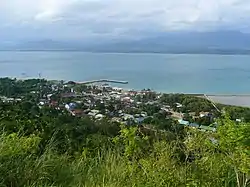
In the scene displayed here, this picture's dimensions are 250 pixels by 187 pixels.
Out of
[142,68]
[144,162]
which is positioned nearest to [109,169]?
[144,162]

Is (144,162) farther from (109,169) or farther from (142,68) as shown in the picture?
(142,68)

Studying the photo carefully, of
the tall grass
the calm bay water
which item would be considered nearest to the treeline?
the tall grass

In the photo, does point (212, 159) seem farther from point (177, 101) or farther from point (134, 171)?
point (177, 101)

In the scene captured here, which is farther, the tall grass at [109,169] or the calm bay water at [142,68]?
the calm bay water at [142,68]

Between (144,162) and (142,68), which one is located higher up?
(144,162)

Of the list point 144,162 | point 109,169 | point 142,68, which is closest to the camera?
point 144,162

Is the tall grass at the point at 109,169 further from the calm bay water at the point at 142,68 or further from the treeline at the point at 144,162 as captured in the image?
the calm bay water at the point at 142,68

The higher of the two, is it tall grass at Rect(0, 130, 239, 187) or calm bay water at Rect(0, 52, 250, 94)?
tall grass at Rect(0, 130, 239, 187)

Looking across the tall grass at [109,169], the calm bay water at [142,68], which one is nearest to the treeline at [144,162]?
the tall grass at [109,169]

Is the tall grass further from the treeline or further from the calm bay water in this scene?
the calm bay water
